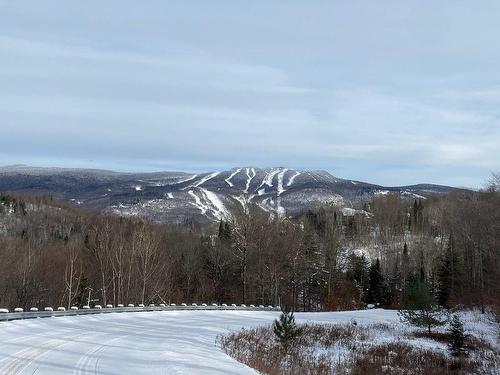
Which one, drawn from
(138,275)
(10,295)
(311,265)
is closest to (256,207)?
(311,265)

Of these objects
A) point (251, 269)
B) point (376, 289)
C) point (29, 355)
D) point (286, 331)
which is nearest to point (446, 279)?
point (376, 289)

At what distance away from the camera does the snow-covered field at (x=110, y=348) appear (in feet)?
44.2

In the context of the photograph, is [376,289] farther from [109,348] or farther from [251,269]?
[109,348]

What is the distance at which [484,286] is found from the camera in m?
56.5

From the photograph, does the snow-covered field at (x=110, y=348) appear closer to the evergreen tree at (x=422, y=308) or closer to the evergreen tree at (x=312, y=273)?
the evergreen tree at (x=422, y=308)

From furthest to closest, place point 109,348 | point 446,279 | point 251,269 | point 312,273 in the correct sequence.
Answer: point 312,273 < point 446,279 < point 251,269 < point 109,348

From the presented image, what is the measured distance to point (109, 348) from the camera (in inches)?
671

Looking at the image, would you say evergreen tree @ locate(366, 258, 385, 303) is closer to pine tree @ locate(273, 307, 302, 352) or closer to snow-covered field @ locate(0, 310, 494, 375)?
snow-covered field @ locate(0, 310, 494, 375)

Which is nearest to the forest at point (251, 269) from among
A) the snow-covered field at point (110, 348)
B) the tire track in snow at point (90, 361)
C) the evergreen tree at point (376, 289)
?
the evergreen tree at point (376, 289)

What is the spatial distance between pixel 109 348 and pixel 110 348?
33 millimetres

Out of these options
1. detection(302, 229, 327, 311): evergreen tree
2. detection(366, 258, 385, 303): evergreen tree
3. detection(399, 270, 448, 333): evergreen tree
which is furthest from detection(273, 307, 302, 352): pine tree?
detection(366, 258, 385, 303): evergreen tree

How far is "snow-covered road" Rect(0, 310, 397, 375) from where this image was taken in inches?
530

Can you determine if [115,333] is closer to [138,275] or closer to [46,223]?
[138,275]

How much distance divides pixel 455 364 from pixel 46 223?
145073mm
